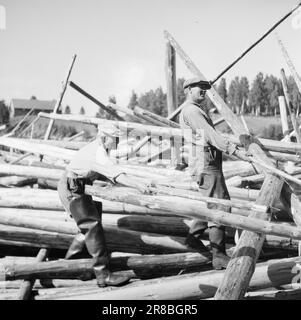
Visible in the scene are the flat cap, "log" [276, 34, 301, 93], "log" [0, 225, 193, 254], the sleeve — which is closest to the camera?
the sleeve

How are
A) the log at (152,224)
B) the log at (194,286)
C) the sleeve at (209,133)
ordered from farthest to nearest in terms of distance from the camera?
the log at (152,224), the sleeve at (209,133), the log at (194,286)

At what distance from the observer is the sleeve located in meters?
4.27

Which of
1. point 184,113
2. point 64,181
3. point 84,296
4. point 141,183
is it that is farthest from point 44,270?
point 184,113

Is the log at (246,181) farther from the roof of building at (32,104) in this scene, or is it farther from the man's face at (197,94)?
the roof of building at (32,104)

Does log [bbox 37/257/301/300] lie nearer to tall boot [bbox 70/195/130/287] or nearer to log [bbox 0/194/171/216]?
tall boot [bbox 70/195/130/287]

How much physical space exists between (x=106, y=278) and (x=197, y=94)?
86.7 inches

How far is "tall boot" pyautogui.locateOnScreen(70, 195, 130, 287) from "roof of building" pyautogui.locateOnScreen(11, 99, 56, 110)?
10118cm

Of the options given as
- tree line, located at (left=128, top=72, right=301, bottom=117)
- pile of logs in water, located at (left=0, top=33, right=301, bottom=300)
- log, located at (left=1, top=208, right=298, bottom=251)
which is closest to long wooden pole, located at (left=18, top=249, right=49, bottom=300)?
pile of logs in water, located at (left=0, top=33, right=301, bottom=300)

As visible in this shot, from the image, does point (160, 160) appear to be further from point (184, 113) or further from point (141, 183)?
point (141, 183)

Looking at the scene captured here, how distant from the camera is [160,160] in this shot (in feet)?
30.7

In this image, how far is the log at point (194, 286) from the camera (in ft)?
13.1

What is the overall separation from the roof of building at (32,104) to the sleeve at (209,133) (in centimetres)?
10136

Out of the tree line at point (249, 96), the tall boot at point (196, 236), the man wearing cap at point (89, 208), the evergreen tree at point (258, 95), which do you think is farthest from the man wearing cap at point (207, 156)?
the evergreen tree at point (258, 95)

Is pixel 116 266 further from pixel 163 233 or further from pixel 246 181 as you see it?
pixel 246 181
